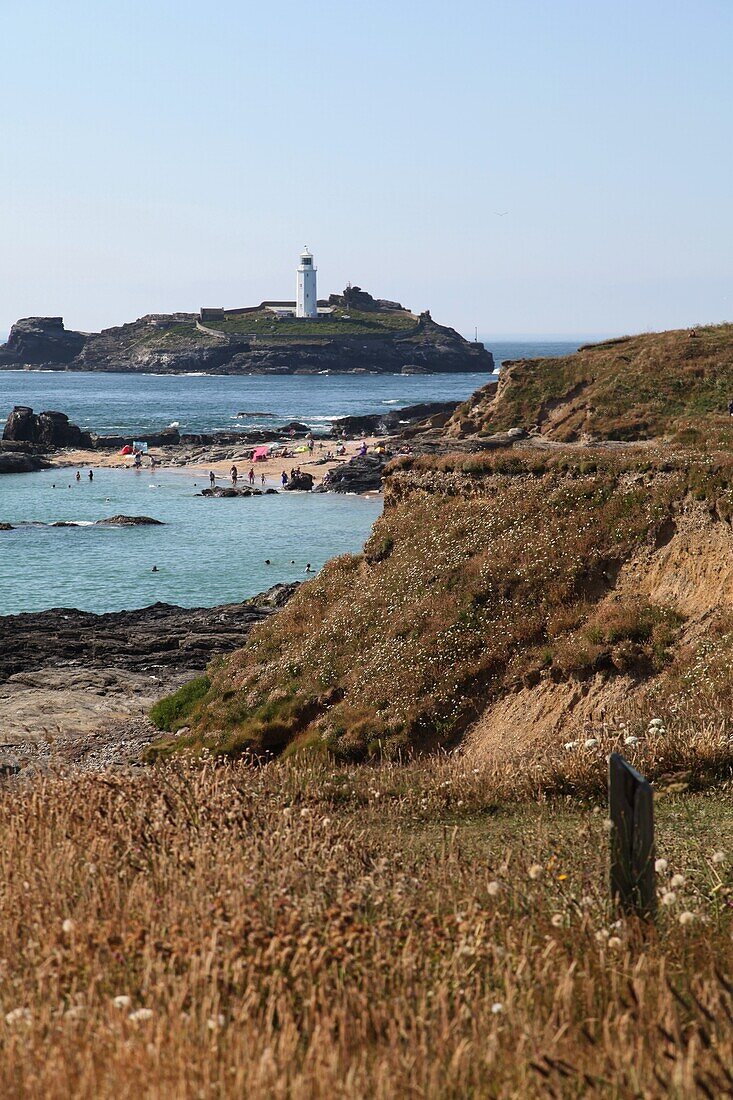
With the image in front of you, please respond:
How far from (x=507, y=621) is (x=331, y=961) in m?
15.2

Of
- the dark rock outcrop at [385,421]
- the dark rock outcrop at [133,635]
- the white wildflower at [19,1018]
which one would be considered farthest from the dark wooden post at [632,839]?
the dark rock outcrop at [385,421]

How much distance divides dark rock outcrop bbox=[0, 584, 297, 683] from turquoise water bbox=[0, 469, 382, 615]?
11.6 feet

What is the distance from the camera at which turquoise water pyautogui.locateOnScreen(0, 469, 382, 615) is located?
1880 inches

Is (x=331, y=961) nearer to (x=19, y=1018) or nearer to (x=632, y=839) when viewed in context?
(x=19, y=1018)

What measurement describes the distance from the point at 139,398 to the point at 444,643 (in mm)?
172338

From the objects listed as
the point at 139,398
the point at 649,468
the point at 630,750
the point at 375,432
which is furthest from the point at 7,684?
the point at 139,398

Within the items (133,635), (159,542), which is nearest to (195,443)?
(159,542)

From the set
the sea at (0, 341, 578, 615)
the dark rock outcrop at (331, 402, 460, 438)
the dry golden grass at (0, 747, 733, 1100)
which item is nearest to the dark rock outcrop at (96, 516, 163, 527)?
the sea at (0, 341, 578, 615)

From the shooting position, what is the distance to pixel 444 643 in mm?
20766

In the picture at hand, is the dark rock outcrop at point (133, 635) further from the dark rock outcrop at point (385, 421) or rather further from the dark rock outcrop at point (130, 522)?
the dark rock outcrop at point (385, 421)

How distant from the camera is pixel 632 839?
6547 millimetres

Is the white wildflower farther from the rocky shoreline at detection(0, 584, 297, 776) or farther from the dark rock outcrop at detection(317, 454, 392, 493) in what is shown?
the dark rock outcrop at detection(317, 454, 392, 493)

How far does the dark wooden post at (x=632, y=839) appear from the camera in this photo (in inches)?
254

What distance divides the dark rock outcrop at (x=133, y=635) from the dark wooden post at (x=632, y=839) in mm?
27237
